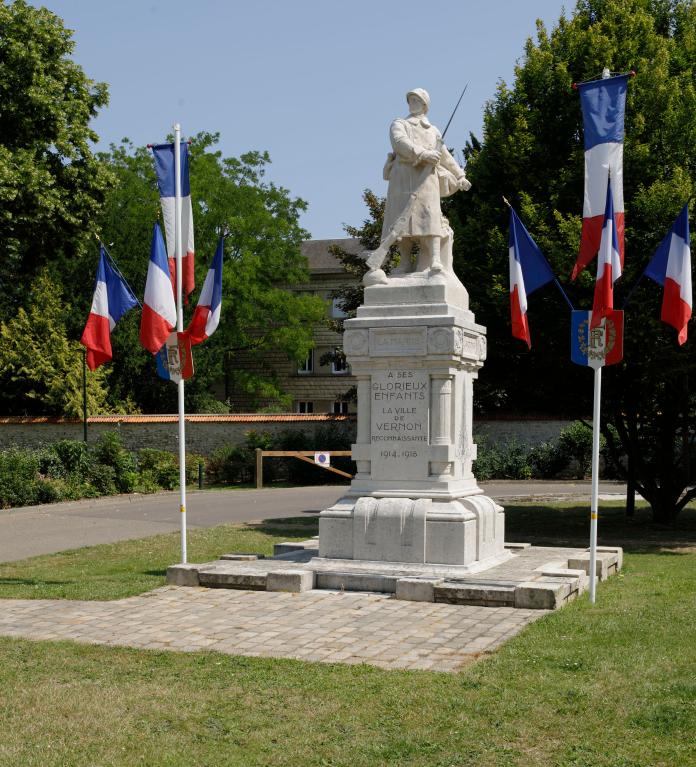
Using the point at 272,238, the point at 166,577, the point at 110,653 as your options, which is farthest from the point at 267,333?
the point at 110,653

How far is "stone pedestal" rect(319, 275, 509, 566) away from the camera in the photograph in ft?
38.0

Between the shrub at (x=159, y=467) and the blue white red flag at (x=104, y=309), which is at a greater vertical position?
the blue white red flag at (x=104, y=309)

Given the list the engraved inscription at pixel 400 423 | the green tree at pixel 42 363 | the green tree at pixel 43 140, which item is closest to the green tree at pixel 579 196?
the engraved inscription at pixel 400 423

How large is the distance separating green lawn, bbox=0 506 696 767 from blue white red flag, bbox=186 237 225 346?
4.89 metres

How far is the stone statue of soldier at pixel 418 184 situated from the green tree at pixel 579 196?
5.14 meters

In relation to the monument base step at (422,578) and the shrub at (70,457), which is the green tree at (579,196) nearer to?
the monument base step at (422,578)

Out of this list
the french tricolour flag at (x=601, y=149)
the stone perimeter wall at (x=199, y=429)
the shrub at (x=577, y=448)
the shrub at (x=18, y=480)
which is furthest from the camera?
the shrub at (x=577, y=448)

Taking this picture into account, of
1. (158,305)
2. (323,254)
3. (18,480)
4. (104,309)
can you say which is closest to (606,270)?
(158,305)

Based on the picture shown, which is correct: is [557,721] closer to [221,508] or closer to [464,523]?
[464,523]

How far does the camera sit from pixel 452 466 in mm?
11992

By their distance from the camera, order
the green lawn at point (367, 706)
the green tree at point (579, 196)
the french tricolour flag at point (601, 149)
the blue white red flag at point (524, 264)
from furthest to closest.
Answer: the green tree at point (579, 196)
the blue white red flag at point (524, 264)
the french tricolour flag at point (601, 149)
the green lawn at point (367, 706)

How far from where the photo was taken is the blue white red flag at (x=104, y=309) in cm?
1248

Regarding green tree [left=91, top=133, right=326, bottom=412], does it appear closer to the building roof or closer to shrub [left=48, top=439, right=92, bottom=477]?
the building roof

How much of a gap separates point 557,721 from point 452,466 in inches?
232
